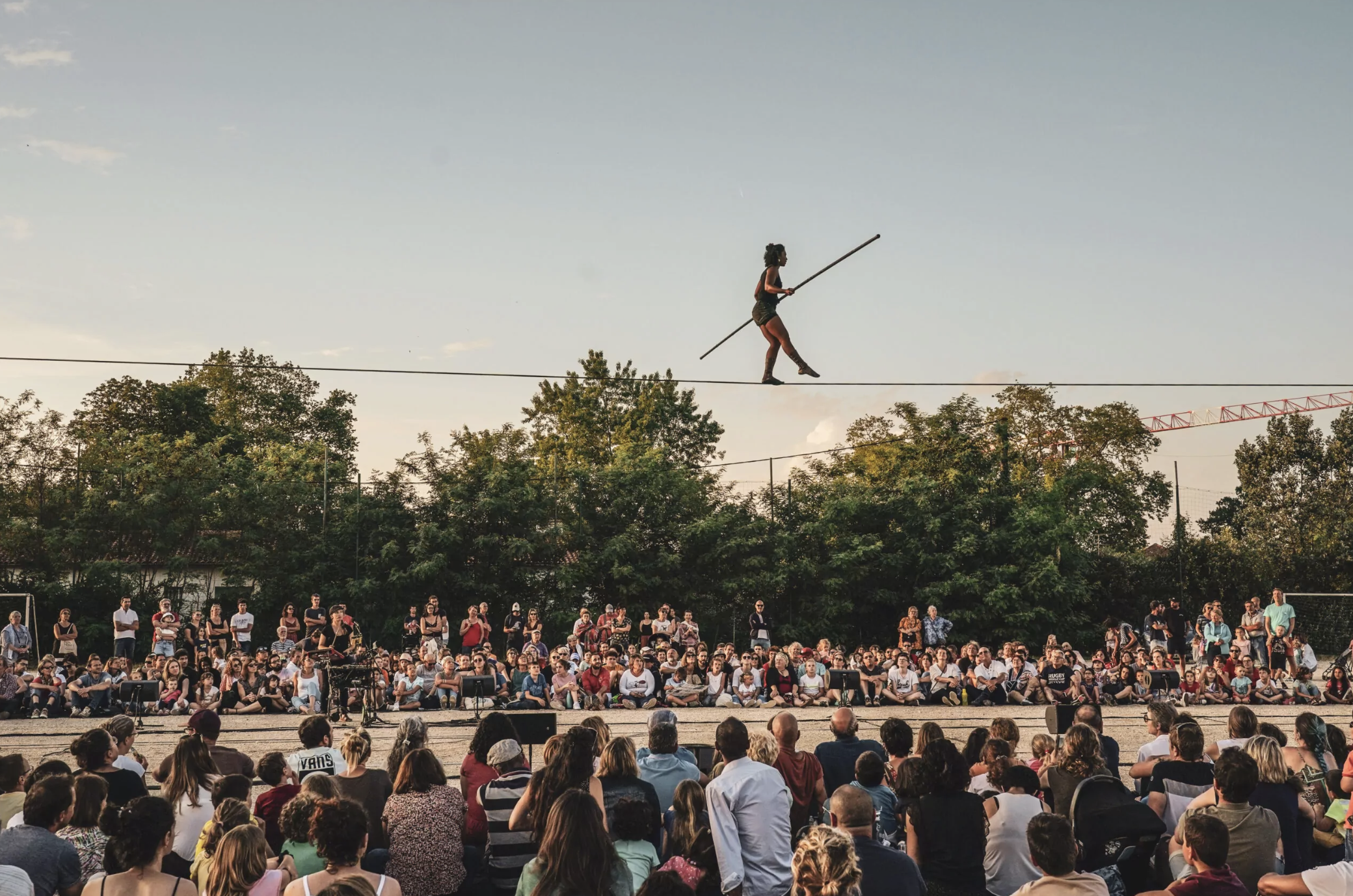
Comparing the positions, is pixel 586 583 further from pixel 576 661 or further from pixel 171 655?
pixel 171 655

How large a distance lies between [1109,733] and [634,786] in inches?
385

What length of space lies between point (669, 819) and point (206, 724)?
2.59m

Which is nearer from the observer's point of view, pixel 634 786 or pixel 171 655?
pixel 634 786

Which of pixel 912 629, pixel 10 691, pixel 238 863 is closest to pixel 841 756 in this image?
pixel 238 863

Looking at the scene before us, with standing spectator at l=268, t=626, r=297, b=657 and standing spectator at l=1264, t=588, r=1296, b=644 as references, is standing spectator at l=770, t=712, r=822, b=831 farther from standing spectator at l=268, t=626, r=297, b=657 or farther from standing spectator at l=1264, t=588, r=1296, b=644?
standing spectator at l=1264, t=588, r=1296, b=644

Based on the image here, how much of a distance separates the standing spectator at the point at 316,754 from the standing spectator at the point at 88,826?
1125mm

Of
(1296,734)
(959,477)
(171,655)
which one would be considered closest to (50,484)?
(171,655)

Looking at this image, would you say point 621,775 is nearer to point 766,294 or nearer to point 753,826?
point 753,826

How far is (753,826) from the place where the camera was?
4.59 meters

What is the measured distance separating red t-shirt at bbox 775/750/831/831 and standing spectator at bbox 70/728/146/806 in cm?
297

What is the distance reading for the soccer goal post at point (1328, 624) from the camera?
24.3 m

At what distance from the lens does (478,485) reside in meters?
23.8

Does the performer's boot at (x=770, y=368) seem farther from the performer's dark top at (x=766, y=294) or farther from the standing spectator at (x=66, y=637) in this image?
the standing spectator at (x=66, y=637)

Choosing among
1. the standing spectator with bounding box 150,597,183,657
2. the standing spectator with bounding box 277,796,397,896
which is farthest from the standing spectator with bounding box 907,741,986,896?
the standing spectator with bounding box 150,597,183,657
